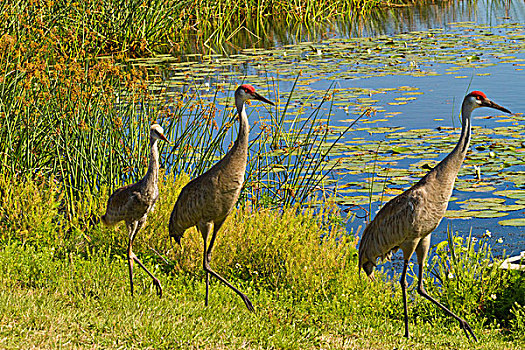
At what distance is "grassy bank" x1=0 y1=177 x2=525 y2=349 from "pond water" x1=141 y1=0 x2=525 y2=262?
82cm

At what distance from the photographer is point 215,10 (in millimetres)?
15969

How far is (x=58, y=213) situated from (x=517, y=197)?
4305 millimetres

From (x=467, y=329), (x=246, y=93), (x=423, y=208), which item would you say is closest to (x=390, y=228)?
(x=423, y=208)

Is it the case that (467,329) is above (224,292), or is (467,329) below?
below

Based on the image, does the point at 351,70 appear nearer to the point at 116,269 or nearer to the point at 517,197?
the point at 517,197

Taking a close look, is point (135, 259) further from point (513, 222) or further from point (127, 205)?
point (513, 222)

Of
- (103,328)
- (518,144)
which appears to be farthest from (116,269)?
(518,144)

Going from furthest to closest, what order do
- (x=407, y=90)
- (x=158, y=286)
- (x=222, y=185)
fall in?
1. (x=407, y=90)
2. (x=158, y=286)
3. (x=222, y=185)

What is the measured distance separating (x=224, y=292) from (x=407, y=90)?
675 cm

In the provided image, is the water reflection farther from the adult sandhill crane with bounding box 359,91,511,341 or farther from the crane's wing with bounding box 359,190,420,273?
the adult sandhill crane with bounding box 359,91,511,341

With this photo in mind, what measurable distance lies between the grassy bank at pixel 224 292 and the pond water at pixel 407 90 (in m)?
0.82

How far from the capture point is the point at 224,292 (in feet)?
16.8

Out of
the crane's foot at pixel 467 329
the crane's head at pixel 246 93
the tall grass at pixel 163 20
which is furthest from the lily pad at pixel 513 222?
the tall grass at pixel 163 20

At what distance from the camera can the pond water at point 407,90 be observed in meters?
7.07
